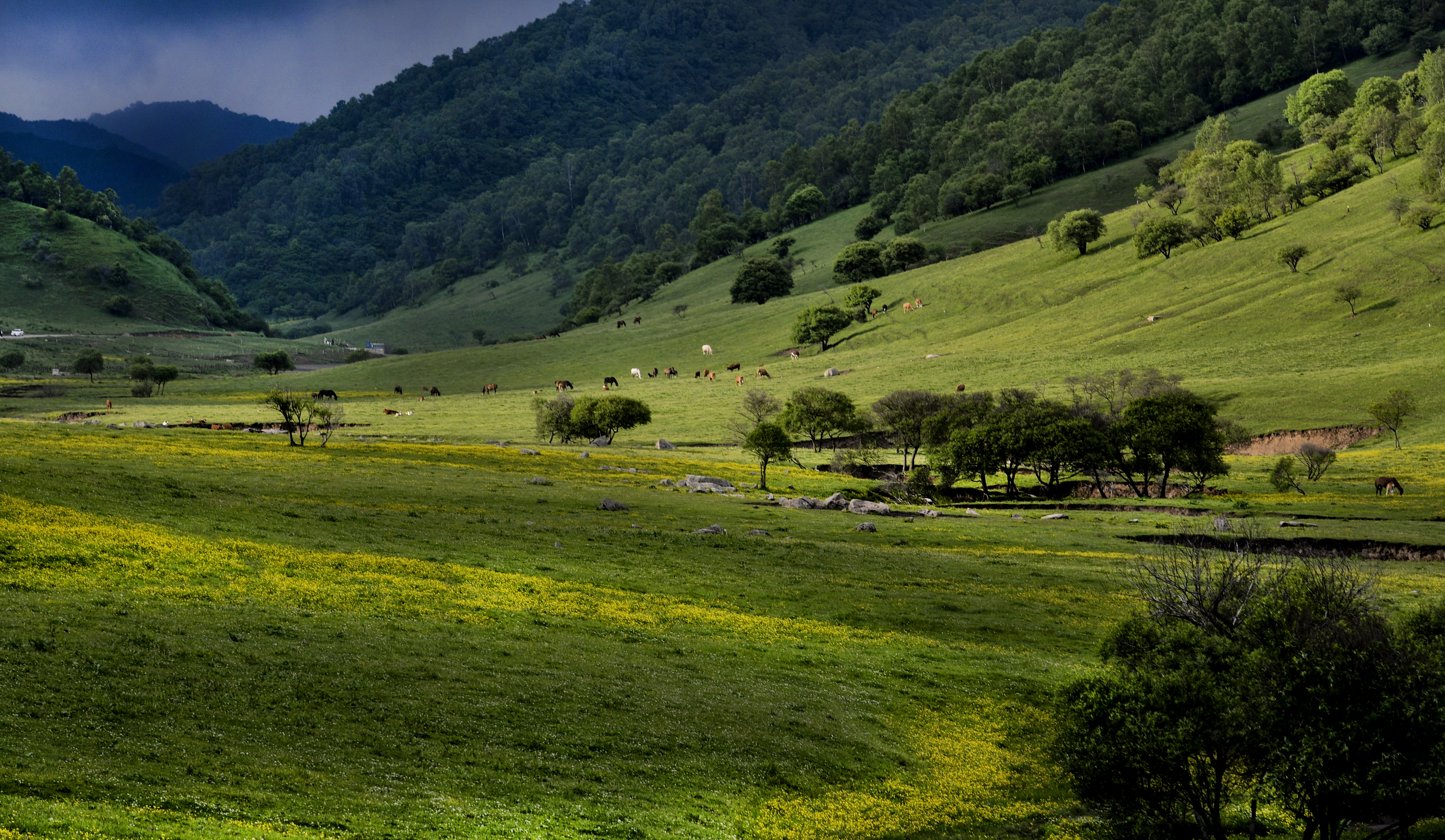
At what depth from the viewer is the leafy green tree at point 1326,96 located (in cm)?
17912

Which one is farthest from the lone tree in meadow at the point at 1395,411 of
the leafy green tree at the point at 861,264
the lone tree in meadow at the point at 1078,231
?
the leafy green tree at the point at 861,264

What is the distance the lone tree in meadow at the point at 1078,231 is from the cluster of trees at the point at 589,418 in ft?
306

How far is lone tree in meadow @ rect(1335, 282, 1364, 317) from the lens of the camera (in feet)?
342

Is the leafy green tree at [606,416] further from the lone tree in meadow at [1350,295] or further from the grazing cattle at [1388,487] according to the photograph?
the lone tree in meadow at [1350,295]

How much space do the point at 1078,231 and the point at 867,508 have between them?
373 ft

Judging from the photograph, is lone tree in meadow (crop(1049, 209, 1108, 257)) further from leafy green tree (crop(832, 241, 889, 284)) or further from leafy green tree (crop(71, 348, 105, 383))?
leafy green tree (crop(71, 348, 105, 383))

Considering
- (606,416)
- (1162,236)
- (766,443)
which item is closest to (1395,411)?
(766,443)

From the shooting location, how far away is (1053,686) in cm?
2862

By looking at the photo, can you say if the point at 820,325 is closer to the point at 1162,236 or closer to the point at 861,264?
the point at 861,264

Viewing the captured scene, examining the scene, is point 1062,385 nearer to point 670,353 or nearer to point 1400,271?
point 1400,271

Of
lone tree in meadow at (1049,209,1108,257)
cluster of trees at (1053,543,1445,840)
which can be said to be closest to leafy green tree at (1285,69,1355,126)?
lone tree in meadow at (1049,209,1108,257)

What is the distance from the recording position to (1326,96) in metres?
179

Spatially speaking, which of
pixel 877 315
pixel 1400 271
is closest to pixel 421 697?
pixel 1400 271

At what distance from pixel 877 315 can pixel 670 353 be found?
37.7m
